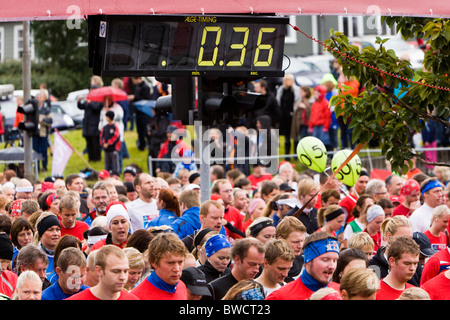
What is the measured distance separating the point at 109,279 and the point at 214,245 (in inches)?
75.7

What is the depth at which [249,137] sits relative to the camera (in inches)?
837

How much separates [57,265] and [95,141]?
17.0m

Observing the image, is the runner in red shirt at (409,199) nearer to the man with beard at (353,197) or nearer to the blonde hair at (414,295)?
the man with beard at (353,197)

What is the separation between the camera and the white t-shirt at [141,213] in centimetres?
1223

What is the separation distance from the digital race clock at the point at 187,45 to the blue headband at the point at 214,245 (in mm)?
1709

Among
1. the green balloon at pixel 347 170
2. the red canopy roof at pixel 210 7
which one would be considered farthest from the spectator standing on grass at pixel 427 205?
the red canopy roof at pixel 210 7

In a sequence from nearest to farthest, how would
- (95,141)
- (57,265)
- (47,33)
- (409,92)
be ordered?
(57,265) → (409,92) → (95,141) → (47,33)

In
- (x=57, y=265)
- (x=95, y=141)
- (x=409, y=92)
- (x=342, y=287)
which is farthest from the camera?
(x=95, y=141)

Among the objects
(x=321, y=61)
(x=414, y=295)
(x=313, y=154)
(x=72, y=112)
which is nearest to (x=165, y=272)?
(x=414, y=295)

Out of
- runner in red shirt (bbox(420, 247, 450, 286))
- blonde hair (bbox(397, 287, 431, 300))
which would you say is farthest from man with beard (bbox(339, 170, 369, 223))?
blonde hair (bbox(397, 287, 431, 300))

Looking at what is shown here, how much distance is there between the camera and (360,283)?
684 cm
